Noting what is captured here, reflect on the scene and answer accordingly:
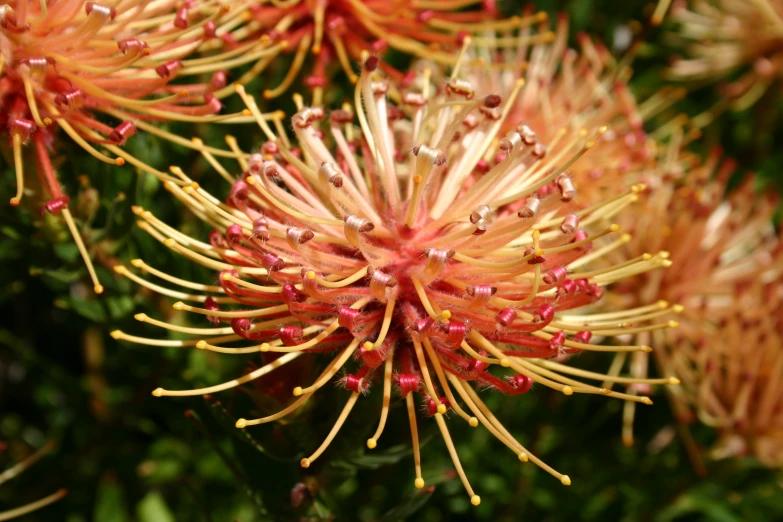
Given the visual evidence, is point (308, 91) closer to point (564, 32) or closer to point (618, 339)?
point (564, 32)

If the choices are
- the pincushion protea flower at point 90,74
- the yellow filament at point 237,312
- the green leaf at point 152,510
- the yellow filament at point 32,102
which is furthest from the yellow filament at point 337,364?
the green leaf at point 152,510

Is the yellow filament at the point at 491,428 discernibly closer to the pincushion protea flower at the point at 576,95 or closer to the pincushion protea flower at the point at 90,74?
the pincushion protea flower at the point at 90,74

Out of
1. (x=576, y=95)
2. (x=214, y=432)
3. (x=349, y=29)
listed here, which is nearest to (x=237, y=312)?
(x=214, y=432)

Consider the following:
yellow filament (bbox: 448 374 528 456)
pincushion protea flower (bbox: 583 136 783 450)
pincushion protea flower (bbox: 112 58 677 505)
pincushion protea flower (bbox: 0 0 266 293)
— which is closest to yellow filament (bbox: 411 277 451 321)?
pincushion protea flower (bbox: 112 58 677 505)

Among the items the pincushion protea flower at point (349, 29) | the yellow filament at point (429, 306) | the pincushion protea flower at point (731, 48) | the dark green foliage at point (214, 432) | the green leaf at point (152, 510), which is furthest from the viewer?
the pincushion protea flower at point (731, 48)

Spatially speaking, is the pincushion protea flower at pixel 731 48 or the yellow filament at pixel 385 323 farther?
the pincushion protea flower at pixel 731 48

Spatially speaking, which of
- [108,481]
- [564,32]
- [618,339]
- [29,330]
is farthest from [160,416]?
[564,32]
